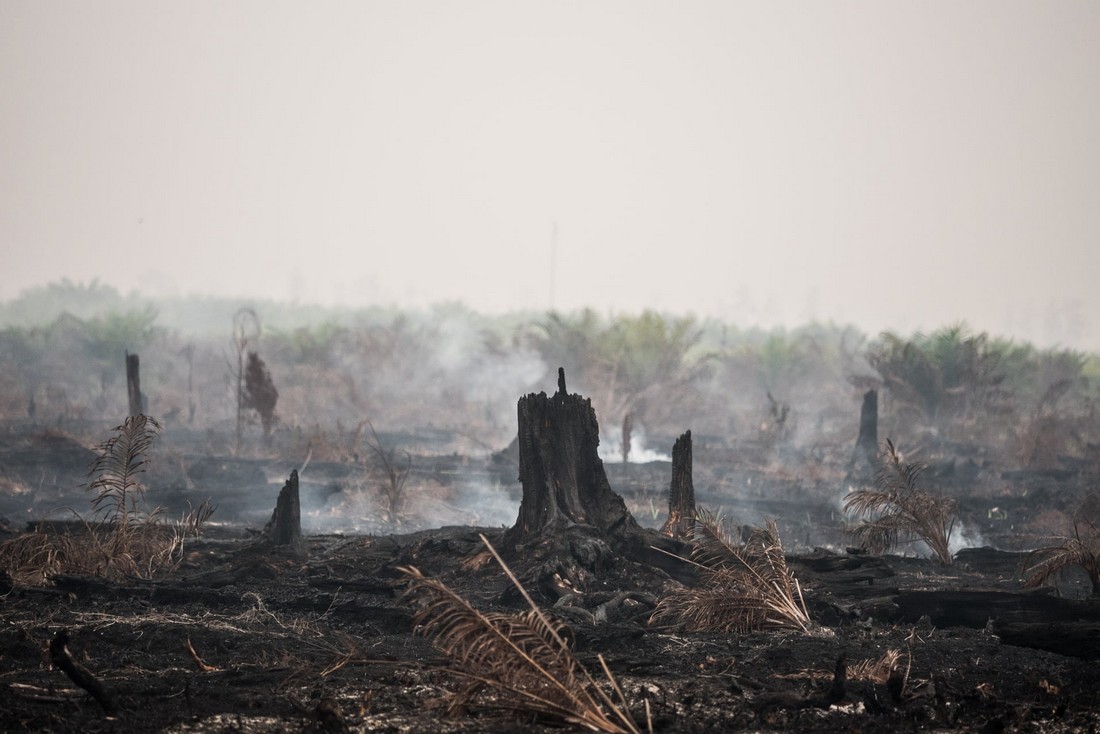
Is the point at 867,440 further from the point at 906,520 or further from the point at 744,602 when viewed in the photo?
the point at 744,602

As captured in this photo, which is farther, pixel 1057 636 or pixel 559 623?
pixel 1057 636

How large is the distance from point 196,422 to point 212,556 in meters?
16.7

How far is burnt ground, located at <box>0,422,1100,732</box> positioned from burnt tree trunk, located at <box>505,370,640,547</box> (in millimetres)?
578

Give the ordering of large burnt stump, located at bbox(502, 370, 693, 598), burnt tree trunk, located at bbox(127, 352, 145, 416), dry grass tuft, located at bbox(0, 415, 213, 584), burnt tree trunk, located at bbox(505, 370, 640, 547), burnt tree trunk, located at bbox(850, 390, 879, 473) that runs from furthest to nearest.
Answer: burnt tree trunk, located at bbox(850, 390, 879, 473) → burnt tree trunk, located at bbox(127, 352, 145, 416) → burnt tree trunk, located at bbox(505, 370, 640, 547) → large burnt stump, located at bbox(502, 370, 693, 598) → dry grass tuft, located at bbox(0, 415, 213, 584)

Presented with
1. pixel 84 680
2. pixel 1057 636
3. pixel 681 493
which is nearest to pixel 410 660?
pixel 84 680

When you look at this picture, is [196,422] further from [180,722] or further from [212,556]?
[180,722]

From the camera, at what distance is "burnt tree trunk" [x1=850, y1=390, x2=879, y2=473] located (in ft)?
61.0

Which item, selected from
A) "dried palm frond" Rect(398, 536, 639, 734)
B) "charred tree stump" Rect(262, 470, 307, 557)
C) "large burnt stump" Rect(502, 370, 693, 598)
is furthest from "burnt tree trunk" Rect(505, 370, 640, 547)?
"dried palm frond" Rect(398, 536, 639, 734)

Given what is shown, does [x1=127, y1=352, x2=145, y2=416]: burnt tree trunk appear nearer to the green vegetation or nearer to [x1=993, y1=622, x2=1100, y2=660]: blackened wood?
the green vegetation

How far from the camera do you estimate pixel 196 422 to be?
2642 cm

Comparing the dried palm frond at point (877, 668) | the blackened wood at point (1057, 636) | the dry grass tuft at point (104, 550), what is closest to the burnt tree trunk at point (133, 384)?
the dry grass tuft at point (104, 550)

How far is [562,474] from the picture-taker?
10570 mm

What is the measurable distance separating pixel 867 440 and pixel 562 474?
32.2 ft

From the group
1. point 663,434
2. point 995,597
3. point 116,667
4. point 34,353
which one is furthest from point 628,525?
point 34,353
